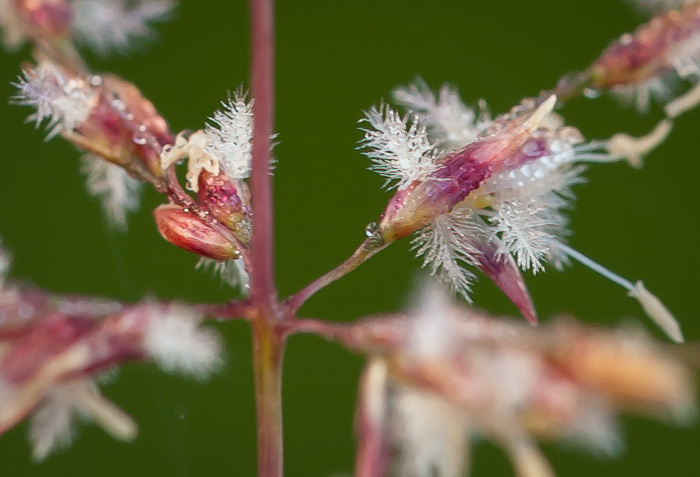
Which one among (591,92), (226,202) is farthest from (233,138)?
(591,92)

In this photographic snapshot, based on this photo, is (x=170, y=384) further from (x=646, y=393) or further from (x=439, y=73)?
(x=439, y=73)

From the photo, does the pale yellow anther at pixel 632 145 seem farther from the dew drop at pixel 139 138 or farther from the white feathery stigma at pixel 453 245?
the dew drop at pixel 139 138

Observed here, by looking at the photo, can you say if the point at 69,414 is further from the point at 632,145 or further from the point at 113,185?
the point at 632,145

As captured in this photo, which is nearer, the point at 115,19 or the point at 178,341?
the point at 178,341

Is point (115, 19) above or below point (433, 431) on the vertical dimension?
above

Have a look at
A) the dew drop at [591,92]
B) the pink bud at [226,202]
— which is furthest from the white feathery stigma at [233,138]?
the dew drop at [591,92]

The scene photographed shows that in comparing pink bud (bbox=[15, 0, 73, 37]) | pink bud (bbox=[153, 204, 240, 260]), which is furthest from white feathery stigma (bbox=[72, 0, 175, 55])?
pink bud (bbox=[153, 204, 240, 260])
